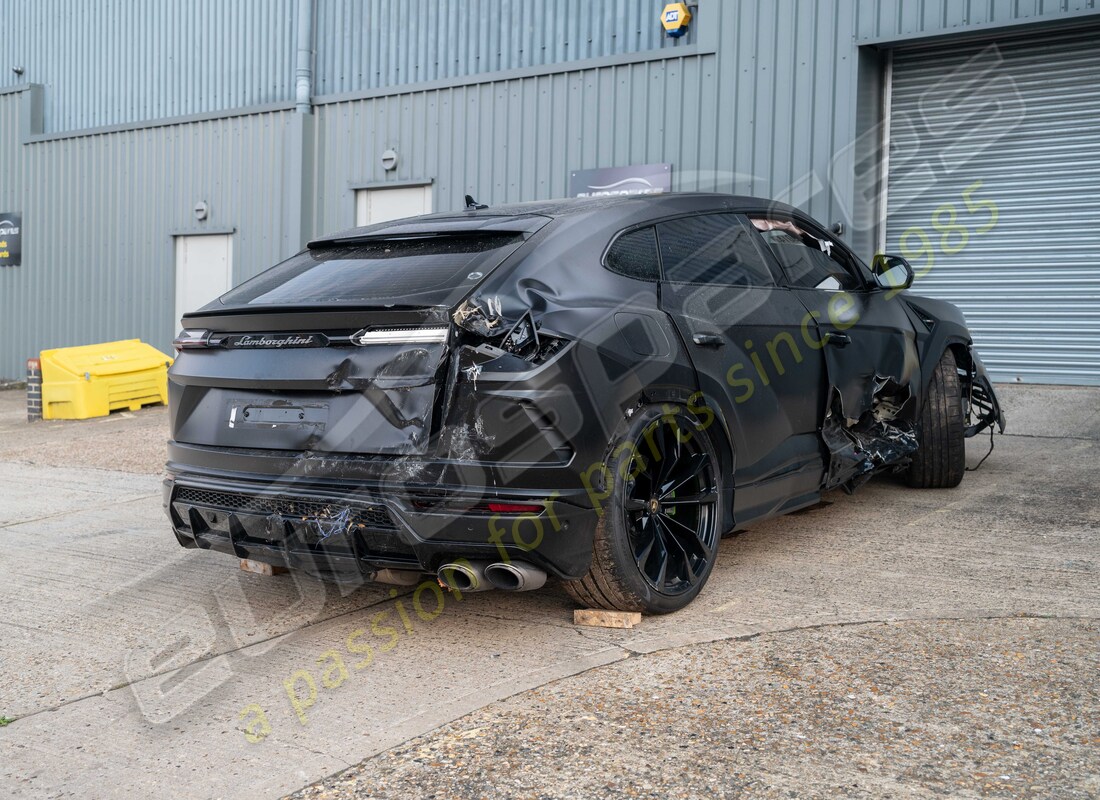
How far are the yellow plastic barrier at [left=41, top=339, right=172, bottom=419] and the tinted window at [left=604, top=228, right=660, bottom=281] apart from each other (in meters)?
9.00

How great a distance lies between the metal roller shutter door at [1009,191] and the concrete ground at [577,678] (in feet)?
18.7

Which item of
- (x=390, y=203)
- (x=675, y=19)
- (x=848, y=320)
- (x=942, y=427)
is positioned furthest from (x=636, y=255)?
(x=390, y=203)

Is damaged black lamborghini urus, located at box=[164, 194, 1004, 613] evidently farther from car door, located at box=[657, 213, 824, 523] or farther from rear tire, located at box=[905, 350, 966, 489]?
rear tire, located at box=[905, 350, 966, 489]

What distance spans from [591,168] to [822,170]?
8.83ft

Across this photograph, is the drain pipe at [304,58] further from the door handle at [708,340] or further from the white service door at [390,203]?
the door handle at [708,340]

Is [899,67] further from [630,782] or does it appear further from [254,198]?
[630,782]

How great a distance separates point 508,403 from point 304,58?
12.1 meters

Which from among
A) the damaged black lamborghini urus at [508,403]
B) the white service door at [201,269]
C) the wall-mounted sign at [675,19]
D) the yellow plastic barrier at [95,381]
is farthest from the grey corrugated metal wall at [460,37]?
the damaged black lamborghini urus at [508,403]

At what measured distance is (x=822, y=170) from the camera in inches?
423

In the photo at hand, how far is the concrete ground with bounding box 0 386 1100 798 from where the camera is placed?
9.28 ft

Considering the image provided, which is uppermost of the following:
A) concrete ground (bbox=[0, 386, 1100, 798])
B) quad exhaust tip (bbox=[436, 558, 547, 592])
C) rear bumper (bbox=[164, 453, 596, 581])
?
rear bumper (bbox=[164, 453, 596, 581])

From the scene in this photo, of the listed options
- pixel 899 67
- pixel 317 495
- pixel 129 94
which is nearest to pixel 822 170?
pixel 899 67

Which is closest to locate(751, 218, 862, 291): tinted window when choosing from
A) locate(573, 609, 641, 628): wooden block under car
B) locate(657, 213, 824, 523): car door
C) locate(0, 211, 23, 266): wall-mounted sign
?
locate(657, 213, 824, 523): car door

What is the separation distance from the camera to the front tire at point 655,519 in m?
3.79
